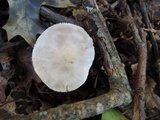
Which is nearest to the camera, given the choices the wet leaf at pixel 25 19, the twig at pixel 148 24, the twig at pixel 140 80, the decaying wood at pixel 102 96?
the decaying wood at pixel 102 96

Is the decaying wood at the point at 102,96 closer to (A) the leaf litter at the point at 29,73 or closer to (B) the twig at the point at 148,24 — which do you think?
(A) the leaf litter at the point at 29,73

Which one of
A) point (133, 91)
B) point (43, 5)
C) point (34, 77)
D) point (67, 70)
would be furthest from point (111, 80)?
point (43, 5)

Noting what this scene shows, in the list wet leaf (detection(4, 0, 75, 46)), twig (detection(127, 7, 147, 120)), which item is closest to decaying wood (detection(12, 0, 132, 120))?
twig (detection(127, 7, 147, 120))

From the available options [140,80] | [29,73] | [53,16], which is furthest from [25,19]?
[140,80]

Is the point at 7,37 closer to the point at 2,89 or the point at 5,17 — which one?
the point at 5,17

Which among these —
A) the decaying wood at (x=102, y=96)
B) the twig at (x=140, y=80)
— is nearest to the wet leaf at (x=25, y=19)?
the decaying wood at (x=102, y=96)

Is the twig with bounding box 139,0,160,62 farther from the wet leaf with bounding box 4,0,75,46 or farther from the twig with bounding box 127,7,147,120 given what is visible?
the wet leaf with bounding box 4,0,75,46
